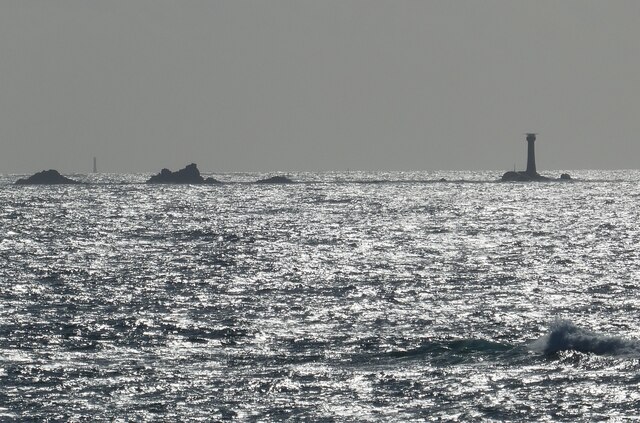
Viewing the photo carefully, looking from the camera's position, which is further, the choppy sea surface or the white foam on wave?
the white foam on wave

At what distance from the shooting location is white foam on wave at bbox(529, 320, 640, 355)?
121 ft

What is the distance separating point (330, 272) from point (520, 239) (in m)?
31.2

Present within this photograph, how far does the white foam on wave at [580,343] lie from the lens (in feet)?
121

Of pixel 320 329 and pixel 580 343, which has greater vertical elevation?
pixel 580 343

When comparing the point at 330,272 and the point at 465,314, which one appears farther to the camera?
the point at 330,272

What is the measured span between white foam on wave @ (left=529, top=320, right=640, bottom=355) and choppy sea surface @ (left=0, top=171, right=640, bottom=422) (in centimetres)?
8

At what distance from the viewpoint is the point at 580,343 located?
3750cm

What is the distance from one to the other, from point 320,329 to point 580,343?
913 centimetres

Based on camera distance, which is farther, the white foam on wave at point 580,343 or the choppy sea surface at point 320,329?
the white foam on wave at point 580,343

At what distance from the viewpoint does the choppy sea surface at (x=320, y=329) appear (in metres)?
30.6

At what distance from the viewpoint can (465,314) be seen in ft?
150

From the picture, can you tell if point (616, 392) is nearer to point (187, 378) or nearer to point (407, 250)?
point (187, 378)

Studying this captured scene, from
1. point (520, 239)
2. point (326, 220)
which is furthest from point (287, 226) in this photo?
point (520, 239)

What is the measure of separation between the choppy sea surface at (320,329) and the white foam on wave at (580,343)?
3.1 inches
